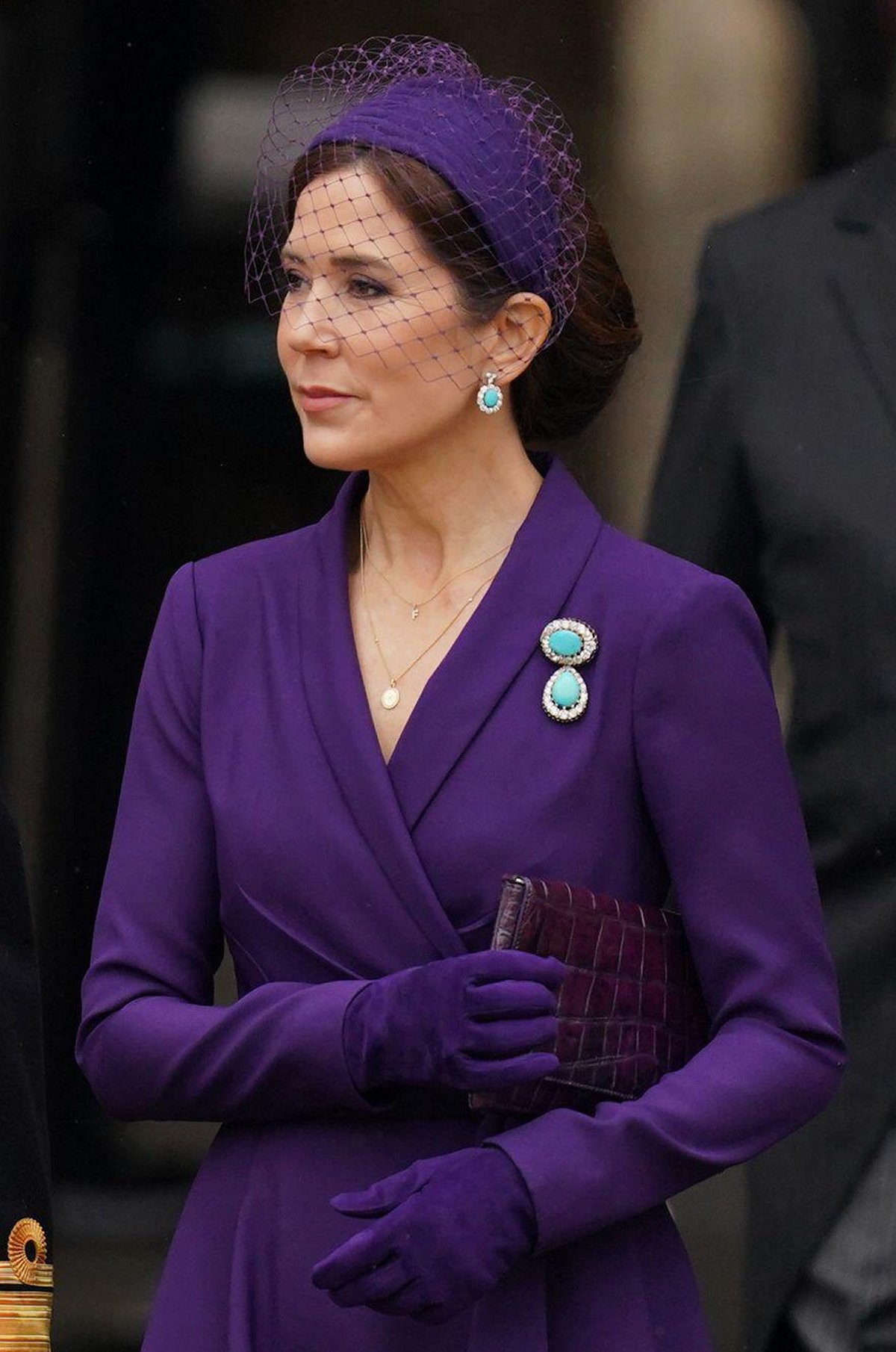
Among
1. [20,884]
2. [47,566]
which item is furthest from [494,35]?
[20,884]

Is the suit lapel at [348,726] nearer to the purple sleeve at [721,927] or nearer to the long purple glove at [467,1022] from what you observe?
the long purple glove at [467,1022]

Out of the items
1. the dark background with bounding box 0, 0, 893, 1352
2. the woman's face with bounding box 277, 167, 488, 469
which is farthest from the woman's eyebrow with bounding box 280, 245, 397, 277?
the dark background with bounding box 0, 0, 893, 1352

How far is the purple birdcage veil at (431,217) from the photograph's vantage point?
316 cm

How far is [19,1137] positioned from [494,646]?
2.27 feet

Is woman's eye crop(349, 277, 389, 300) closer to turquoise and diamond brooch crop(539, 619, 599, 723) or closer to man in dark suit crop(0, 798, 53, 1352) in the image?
turquoise and diamond brooch crop(539, 619, 599, 723)

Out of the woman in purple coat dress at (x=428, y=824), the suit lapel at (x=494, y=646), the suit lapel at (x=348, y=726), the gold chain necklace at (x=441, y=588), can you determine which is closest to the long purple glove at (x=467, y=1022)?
the woman in purple coat dress at (x=428, y=824)

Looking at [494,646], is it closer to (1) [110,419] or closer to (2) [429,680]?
(2) [429,680]

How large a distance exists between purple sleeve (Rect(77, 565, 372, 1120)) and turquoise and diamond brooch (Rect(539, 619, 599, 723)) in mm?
354

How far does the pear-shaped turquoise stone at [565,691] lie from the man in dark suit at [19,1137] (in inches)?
22.3

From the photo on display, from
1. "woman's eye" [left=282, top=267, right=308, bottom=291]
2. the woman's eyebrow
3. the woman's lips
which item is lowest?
the woman's lips

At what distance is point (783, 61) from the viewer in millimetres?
4484

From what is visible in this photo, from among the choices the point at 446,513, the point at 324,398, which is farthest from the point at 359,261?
the point at 446,513

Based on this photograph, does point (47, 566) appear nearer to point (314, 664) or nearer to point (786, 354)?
point (786, 354)

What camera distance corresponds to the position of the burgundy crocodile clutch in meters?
2.97
